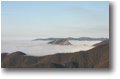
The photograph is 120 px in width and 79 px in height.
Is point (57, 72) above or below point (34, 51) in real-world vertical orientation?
below

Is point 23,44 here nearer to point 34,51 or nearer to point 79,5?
point 34,51

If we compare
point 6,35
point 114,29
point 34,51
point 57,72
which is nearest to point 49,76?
point 57,72

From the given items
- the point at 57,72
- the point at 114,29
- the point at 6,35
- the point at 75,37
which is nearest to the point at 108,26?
the point at 114,29

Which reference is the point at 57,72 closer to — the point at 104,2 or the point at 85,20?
the point at 85,20

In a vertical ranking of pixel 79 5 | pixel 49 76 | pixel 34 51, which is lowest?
pixel 49 76

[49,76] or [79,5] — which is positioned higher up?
[79,5]
